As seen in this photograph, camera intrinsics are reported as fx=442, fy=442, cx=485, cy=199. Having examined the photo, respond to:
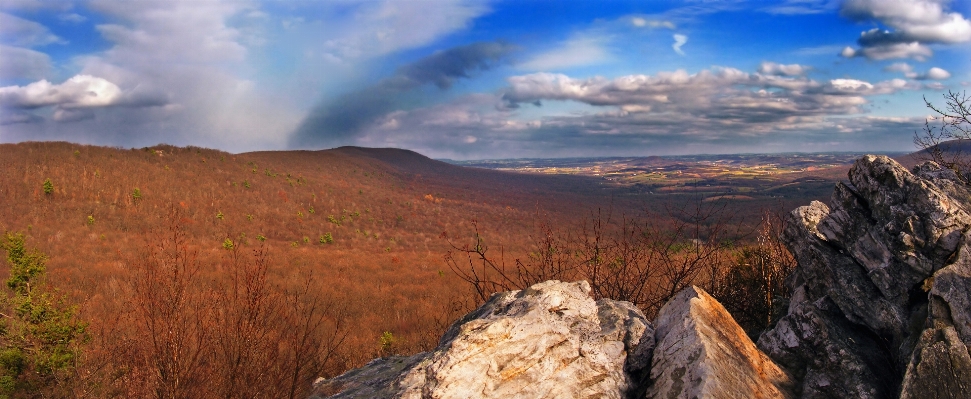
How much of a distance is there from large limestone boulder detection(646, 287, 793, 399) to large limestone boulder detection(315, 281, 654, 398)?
0.89 feet

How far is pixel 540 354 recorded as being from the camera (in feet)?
11.5

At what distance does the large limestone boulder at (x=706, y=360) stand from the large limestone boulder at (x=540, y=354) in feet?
0.89

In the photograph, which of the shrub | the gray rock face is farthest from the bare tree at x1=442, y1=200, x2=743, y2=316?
the shrub

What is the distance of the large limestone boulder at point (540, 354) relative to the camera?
10.6 feet

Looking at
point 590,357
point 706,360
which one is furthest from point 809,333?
point 590,357

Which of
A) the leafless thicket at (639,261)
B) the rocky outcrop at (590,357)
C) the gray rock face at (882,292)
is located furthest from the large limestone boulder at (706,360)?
the leafless thicket at (639,261)

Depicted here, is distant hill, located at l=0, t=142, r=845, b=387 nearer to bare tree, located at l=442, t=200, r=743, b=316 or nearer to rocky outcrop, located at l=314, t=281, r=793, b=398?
bare tree, located at l=442, t=200, r=743, b=316

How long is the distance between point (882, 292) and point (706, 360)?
192 centimetres

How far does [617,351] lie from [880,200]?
9.46 ft

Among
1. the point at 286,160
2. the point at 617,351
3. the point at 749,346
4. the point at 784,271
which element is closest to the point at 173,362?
the point at 617,351

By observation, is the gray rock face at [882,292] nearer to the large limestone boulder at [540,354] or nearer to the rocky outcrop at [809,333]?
the rocky outcrop at [809,333]

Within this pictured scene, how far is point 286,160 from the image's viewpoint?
62.4 meters

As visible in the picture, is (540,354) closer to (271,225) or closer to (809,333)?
(809,333)

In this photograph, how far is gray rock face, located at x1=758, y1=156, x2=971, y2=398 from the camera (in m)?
3.08
